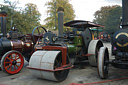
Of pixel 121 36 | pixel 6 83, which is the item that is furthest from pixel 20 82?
pixel 121 36

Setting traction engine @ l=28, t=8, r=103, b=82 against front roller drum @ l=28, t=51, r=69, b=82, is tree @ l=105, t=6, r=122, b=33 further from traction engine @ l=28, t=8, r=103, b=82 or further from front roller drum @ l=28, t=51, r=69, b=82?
front roller drum @ l=28, t=51, r=69, b=82

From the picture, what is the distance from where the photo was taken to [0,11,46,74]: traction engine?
4837 mm

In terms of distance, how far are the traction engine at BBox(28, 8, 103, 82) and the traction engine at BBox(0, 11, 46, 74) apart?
1.01 m

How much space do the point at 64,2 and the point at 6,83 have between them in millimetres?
22980

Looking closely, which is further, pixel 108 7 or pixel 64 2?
pixel 108 7

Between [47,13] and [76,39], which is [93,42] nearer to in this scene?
[76,39]

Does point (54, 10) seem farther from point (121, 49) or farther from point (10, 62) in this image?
point (121, 49)

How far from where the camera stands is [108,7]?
4206cm

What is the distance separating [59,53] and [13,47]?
238cm

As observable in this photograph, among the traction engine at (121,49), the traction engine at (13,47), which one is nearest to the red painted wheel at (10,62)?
the traction engine at (13,47)

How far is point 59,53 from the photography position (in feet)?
12.9

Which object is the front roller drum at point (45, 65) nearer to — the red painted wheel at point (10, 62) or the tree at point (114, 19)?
the red painted wheel at point (10, 62)

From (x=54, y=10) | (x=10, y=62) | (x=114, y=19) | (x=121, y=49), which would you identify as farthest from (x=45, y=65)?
(x=114, y=19)

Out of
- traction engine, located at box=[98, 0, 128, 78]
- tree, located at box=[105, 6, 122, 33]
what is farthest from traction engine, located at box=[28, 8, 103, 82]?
tree, located at box=[105, 6, 122, 33]
